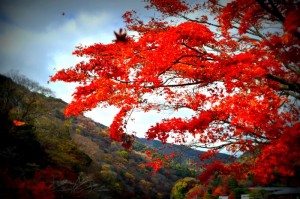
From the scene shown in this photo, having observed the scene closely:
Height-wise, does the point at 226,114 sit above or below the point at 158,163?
above

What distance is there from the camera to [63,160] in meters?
13.4

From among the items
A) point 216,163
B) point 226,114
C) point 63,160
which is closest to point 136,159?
point 63,160

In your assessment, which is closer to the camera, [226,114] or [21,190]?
[21,190]

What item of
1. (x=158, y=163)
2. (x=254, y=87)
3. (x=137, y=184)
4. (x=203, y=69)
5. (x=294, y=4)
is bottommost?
(x=137, y=184)

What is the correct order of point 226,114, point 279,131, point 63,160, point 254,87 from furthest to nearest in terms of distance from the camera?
point 63,160 < point 226,114 < point 254,87 < point 279,131

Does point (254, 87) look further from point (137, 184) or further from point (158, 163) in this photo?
point (137, 184)

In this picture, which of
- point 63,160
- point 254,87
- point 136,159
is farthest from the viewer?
point 136,159

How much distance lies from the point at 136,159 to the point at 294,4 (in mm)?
37615

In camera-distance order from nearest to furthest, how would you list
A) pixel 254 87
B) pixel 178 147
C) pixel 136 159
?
pixel 254 87
pixel 178 147
pixel 136 159

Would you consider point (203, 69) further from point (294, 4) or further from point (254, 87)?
point (294, 4)

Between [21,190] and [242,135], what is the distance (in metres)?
6.71

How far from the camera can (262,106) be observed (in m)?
7.76

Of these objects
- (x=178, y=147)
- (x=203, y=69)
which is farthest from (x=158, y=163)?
(x=203, y=69)

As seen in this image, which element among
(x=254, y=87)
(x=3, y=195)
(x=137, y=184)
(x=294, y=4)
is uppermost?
(x=294, y=4)
